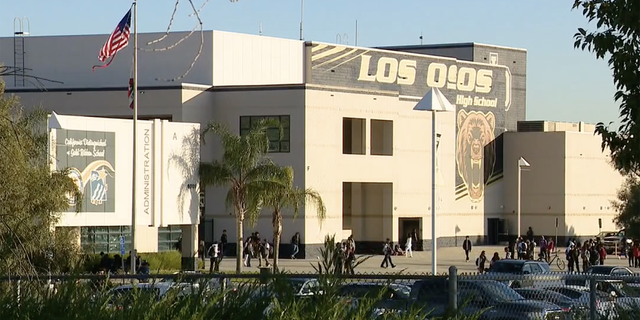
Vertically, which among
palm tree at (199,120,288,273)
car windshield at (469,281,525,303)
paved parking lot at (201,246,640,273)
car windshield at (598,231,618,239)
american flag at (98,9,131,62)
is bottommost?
paved parking lot at (201,246,640,273)

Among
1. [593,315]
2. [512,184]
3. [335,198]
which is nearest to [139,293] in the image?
[593,315]

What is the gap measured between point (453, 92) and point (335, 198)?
59.5 feet

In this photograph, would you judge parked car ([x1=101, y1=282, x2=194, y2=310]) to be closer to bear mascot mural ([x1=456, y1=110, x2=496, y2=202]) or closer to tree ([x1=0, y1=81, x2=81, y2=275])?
tree ([x1=0, y1=81, x2=81, y2=275])

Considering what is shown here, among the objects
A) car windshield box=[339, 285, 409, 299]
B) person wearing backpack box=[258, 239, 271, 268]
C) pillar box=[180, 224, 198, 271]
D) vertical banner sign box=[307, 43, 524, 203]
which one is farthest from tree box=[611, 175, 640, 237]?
car windshield box=[339, 285, 409, 299]

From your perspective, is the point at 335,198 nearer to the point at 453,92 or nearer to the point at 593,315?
the point at 453,92

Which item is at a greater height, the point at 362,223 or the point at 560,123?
the point at 560,123

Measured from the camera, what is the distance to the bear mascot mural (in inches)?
3243

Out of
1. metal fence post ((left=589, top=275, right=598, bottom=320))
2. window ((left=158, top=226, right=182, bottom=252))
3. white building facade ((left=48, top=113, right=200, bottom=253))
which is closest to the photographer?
metal fence post ((left=589, top=275, right=598, bottom=320))

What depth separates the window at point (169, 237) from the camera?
56.7m

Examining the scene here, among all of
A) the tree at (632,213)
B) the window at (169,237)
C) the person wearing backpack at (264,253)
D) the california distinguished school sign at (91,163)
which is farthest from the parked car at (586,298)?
the tree at (632,213)

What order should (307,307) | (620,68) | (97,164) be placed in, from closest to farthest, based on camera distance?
(307,307) → (620,68) → (97,164)

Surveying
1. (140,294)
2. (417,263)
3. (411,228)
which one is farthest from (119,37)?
(140,294)

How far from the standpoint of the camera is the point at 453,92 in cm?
8175

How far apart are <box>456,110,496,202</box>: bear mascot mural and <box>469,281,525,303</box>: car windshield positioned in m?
67.4
